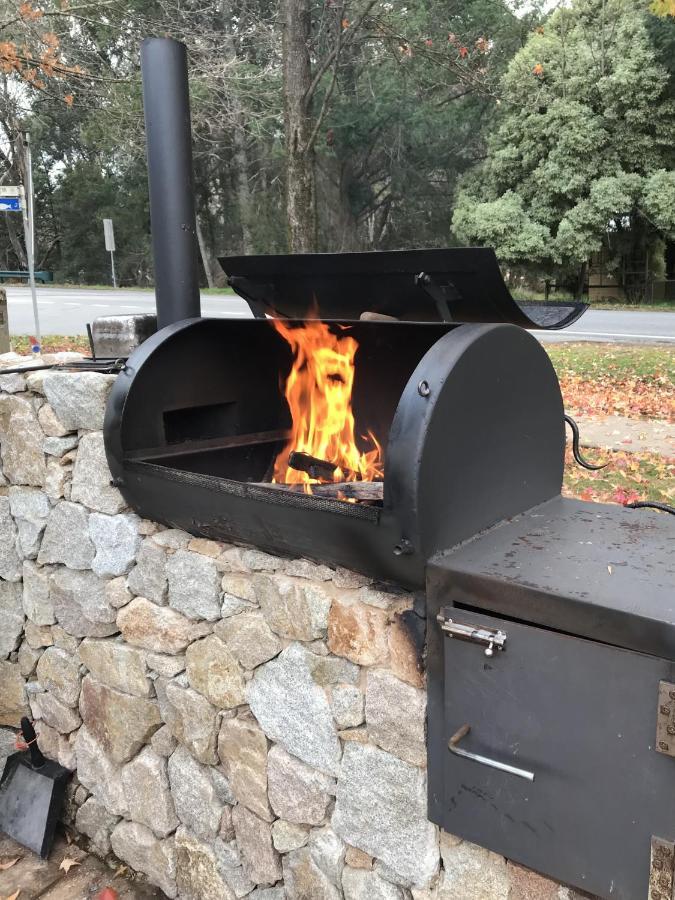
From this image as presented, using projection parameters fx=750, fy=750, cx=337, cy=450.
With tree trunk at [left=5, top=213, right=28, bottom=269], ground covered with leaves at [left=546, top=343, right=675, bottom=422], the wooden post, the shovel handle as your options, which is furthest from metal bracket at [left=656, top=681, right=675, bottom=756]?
tree trunk at [left=5, top=213, right=28, bottom=269]

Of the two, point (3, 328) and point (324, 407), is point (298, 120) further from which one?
point (324, 407)

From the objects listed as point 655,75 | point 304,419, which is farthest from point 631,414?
point 655,75

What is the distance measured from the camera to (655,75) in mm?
15875

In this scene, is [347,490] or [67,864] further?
[67,864]

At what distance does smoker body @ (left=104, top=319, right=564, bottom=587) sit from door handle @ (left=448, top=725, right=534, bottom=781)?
1.01 feet

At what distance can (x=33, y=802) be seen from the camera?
103 inches

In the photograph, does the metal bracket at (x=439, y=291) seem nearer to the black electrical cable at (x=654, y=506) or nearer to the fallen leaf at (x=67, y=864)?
the black electrical cable at (x=654, y=506)

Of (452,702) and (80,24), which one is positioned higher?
(80,24)

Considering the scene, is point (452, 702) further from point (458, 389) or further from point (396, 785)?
point (458, 389)

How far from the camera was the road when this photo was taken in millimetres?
10625

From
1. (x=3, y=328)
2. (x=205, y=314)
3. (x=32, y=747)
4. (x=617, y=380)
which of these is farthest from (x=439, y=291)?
(x=205, y=314)

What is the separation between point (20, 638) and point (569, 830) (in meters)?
2.12

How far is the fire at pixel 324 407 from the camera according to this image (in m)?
2.22

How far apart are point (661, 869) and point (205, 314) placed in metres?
10.0
